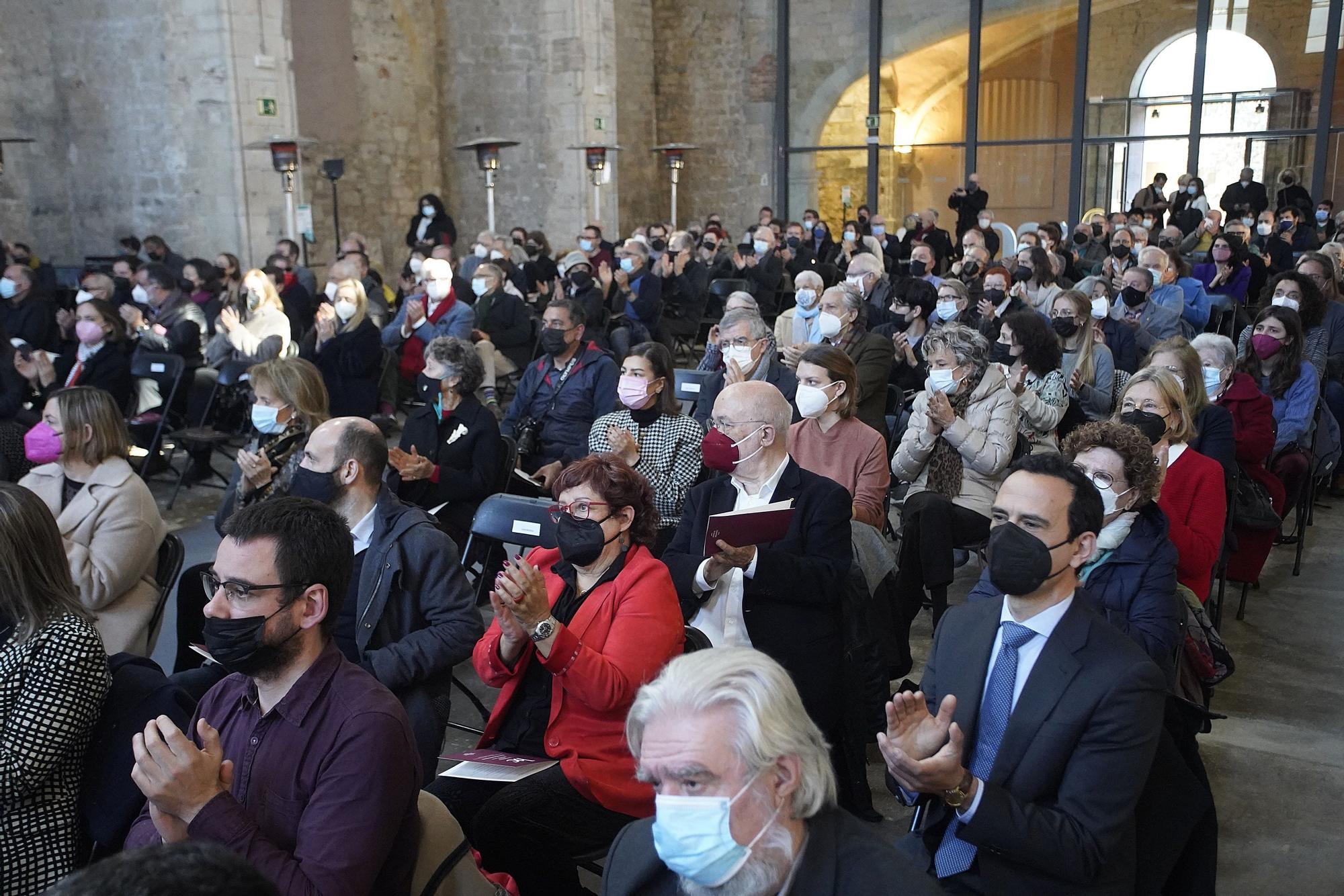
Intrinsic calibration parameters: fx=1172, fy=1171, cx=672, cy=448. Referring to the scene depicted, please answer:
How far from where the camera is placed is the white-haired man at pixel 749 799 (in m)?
1.63

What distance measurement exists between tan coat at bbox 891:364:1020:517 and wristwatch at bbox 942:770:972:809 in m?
2.47

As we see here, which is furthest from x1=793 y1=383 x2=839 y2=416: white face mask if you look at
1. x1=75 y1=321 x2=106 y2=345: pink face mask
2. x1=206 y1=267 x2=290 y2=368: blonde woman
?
x1=75 y1=321 x2=106 y2=345: pink face mask

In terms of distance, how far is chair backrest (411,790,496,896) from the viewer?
2100mm

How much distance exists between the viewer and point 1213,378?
502cm

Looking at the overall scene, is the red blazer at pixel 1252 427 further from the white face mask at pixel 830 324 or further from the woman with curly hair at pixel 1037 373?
the white face mask at pixel 830 324

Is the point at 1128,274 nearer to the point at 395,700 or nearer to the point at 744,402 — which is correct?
the point at 744,402

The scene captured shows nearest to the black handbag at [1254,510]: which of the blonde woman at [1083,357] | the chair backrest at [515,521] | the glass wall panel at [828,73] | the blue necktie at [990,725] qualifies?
the blonde woman at [1083,357]

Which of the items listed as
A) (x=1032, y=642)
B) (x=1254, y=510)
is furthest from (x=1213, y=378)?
(x=1032, y=642)

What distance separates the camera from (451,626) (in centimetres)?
303

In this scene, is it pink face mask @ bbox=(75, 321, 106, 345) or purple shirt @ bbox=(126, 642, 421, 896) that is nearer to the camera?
purple shirt @ bbox=(126, 642, 421, 896)

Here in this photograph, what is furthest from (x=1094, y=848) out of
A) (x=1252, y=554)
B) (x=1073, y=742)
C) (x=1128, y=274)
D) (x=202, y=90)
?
(x=202, y=90)

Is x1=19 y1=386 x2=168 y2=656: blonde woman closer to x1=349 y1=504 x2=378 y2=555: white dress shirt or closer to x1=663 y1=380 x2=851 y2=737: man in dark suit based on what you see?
x1=349 y1=504 x2=378 y2=555: white dress shirt

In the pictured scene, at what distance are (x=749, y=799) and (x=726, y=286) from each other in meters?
10.1

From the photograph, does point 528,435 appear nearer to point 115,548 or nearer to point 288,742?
point 115,548
